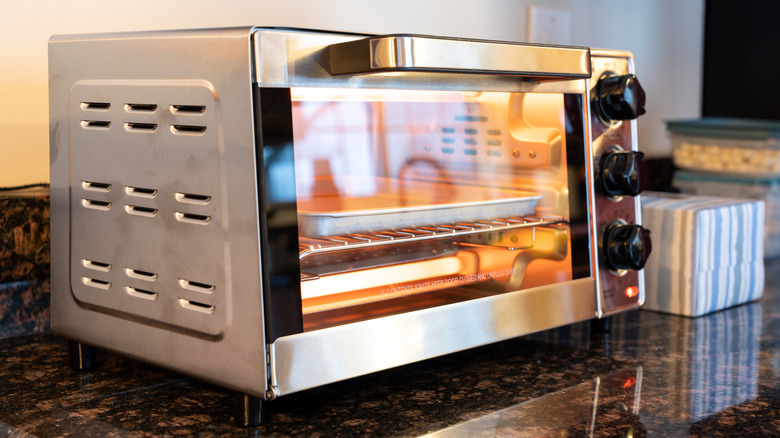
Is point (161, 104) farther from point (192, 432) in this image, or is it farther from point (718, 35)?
point (718, 35)

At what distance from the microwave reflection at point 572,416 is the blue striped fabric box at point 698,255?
366mm

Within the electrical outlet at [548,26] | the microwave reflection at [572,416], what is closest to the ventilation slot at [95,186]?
the microwave reflection at [572,416]

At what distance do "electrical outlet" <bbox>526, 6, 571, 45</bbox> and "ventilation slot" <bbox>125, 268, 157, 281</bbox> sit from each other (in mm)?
1014

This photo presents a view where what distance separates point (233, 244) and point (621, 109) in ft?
1.62

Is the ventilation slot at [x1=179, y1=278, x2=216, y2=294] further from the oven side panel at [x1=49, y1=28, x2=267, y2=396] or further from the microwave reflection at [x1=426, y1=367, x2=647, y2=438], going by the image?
the microwave reflection at [x1=426, y1=367, x2=647, y2=438]

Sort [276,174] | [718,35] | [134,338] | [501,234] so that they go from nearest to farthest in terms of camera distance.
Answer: [276,174] < [134,338] < [501,234] < [718,35]

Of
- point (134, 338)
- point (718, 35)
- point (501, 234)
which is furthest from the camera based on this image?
point (718, 35)

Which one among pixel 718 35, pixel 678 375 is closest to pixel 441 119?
pixel 678 375

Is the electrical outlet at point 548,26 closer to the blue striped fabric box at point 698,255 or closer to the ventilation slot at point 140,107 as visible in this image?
the blue striped fabric box at point 698,255

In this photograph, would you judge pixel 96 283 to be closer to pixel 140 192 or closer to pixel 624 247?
Answer: pixel 140 192

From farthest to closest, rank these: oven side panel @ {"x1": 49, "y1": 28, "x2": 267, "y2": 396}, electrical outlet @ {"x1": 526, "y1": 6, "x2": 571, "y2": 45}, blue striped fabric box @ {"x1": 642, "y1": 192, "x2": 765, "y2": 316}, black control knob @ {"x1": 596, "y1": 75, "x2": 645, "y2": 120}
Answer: electrical outlet @ {"x1": 526, "y1": 6, "x2": 571, "y2": 45} < blue striped fabric box @ {"x1": 642, "y1": 192, "x2": 765, "y2": 316} < black control knob @ {"x1": 596, "y1": 75, "x2": 645, "y2": 120} < oven side panel @ {"x1": 49, "y1": 28, "x2": 267, "y2": 396}

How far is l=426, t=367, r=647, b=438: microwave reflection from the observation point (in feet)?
2.30

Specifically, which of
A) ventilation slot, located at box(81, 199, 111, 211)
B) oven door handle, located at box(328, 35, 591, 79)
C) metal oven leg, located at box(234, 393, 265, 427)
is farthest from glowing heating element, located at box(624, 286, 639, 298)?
ventilation slot, located at box(81, 199, 111, 211)

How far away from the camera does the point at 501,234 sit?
86 cm
